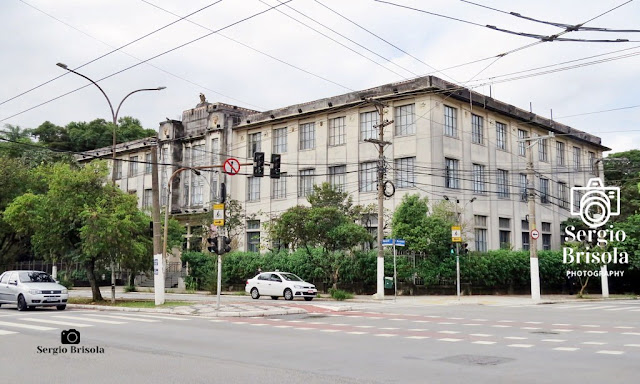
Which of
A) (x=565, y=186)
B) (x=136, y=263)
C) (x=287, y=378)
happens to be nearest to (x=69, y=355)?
(x=287, y=378)

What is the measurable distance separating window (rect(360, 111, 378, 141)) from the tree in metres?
8.21

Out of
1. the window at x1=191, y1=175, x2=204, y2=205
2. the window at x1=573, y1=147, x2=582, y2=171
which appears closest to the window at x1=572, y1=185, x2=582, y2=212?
the window at x1=573, y1=147, x2=582, y2=171

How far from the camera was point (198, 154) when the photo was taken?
5469 cm

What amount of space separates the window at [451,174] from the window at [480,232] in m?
3.29

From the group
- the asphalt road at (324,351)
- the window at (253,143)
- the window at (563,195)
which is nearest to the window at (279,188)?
the window at (253,143)

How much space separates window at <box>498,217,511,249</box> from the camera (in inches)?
1774

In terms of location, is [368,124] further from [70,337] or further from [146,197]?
[70,337]

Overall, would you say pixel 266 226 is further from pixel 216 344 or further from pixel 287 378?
pixel 287 378

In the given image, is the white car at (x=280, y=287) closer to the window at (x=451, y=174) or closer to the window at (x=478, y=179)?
the window at (x=451, y=174)

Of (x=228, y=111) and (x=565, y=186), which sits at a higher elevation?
(x=228, y=111)

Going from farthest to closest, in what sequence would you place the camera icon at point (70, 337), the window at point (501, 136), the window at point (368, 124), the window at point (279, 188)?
1. the window at point (279, 188)
2. the window at point (501, 136)
3. the window at point (368, 124)
4. the camera icon at point (70, 337)

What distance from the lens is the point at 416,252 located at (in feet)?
118

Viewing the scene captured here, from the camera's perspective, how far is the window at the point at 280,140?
160 feet

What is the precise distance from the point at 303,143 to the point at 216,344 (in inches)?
1387
